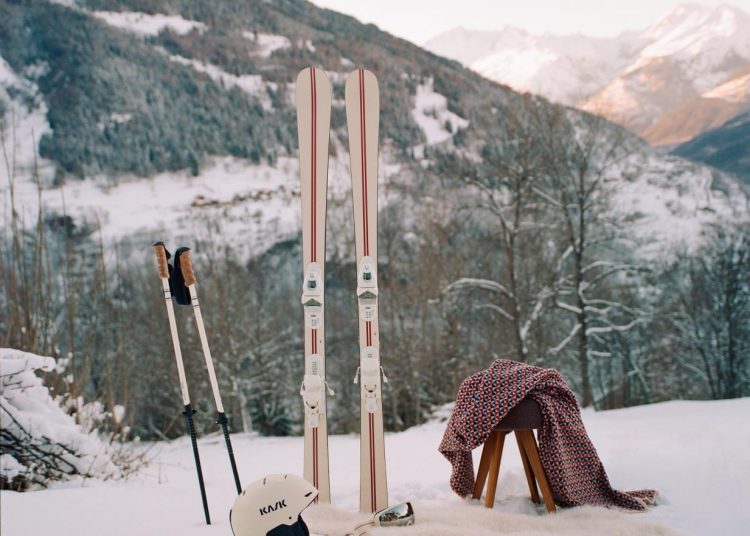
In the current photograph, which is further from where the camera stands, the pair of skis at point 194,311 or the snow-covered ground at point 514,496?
the pair of skis at point 194,311

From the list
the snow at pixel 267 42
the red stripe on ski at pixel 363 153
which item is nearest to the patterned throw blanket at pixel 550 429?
the red stripe on ski at pixel 363 153

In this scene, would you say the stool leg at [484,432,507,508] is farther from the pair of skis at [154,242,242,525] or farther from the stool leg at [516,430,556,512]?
the pair of skis at [154,242,242,525]

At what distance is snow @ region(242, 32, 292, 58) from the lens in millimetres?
14789

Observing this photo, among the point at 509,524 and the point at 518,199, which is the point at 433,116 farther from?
the point at 509,524

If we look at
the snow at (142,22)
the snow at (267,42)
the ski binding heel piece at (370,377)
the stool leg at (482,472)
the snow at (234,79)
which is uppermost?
the snow at (142,22)

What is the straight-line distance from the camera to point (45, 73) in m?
13.7

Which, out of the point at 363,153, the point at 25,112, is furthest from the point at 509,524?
the point at 25,112

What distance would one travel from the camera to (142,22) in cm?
1502

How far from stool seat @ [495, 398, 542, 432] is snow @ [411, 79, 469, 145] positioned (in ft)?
35.1

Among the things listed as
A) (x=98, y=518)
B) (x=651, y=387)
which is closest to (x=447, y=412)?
(x=651, y=387)

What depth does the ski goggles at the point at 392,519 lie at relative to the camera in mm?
2107

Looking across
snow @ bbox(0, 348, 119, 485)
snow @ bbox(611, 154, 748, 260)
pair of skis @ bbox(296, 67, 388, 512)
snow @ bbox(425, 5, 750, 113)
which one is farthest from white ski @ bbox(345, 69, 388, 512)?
snow @ bbox(611, 154, 748, 260)

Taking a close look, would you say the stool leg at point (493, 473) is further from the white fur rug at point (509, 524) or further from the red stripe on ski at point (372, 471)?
the red stripe on ski at point (372, 471)

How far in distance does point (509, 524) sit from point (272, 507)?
2.62 feet
